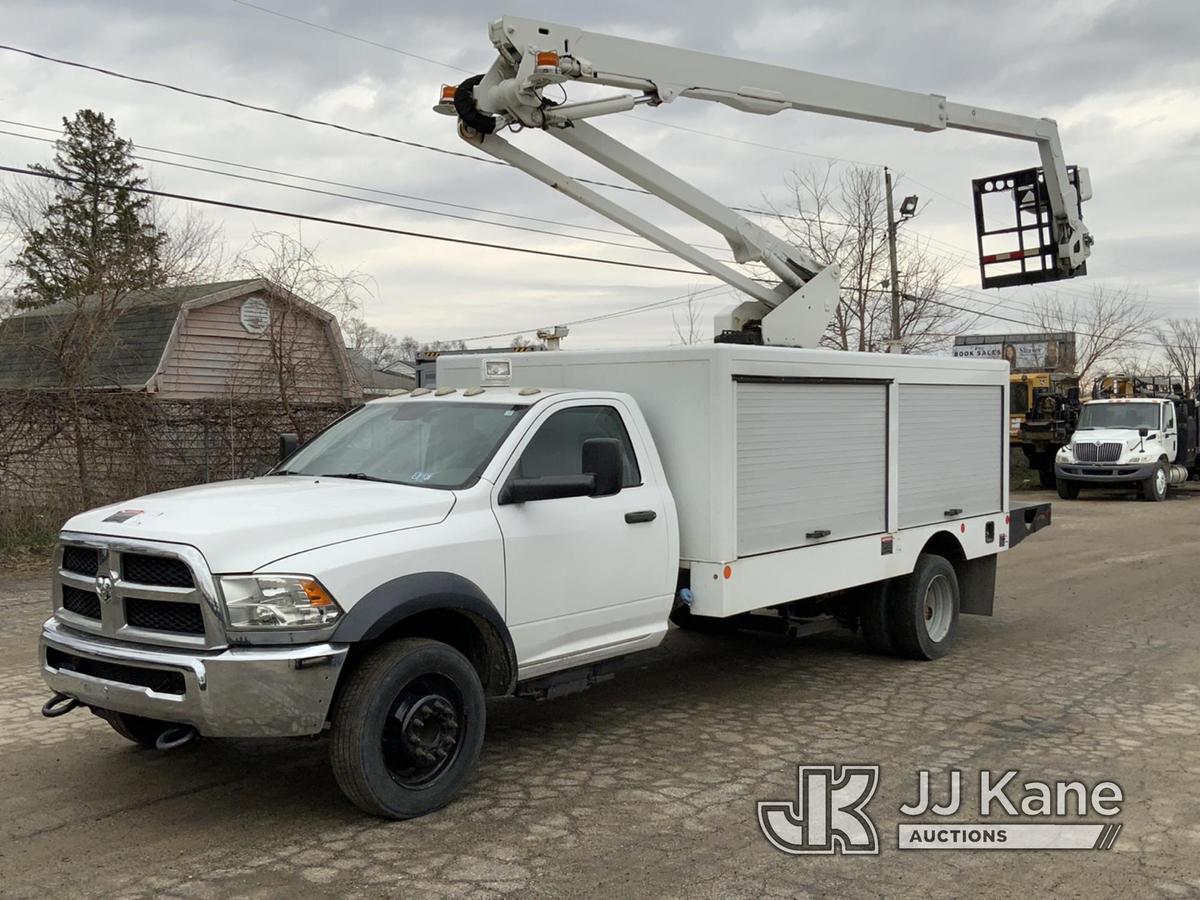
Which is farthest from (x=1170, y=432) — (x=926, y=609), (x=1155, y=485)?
(x=926, y=609)

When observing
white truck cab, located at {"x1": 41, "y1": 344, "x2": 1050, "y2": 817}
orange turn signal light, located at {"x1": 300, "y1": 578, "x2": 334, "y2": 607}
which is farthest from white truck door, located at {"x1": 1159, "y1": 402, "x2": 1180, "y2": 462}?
orange turn signal light, located at {"x1": 300, "y1": 578, "x2": 334, "y2": 607}

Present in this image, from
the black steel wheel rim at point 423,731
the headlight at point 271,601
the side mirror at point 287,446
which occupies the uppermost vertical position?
the side mirror at point 287,446

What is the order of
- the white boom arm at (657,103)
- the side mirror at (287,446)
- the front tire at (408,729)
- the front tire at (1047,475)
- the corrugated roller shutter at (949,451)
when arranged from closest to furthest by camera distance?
the front tire at (408,729)
the side mirror at (287,446)
the white boom arm at (657,103)
the corrugated roller shutter at (949,451)
the front tire at (1047,475)

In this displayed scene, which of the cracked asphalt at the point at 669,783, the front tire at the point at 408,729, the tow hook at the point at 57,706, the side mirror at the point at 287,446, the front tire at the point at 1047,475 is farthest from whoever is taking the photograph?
the front tire at the point at 1047,475

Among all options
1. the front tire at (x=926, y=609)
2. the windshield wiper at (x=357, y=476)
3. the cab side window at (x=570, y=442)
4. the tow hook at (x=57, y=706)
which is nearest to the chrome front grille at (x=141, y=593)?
the tow hook at (x=57, y=706)

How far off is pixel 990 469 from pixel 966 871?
5216mm

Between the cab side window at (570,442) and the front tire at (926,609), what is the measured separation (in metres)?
2.91

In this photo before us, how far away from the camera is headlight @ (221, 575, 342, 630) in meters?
4.60

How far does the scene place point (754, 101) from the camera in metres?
8.93

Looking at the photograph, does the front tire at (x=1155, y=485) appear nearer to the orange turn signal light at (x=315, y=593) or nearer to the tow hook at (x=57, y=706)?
the orange turn signal light at (x=315, y=593)

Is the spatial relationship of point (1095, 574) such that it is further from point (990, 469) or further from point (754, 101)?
point (754, 101)

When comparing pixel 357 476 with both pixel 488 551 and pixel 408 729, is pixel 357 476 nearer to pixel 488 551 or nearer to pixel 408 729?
pixel 488 551

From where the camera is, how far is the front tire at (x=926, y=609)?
27.0ft

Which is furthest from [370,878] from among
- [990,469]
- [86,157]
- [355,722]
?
[86,157]
